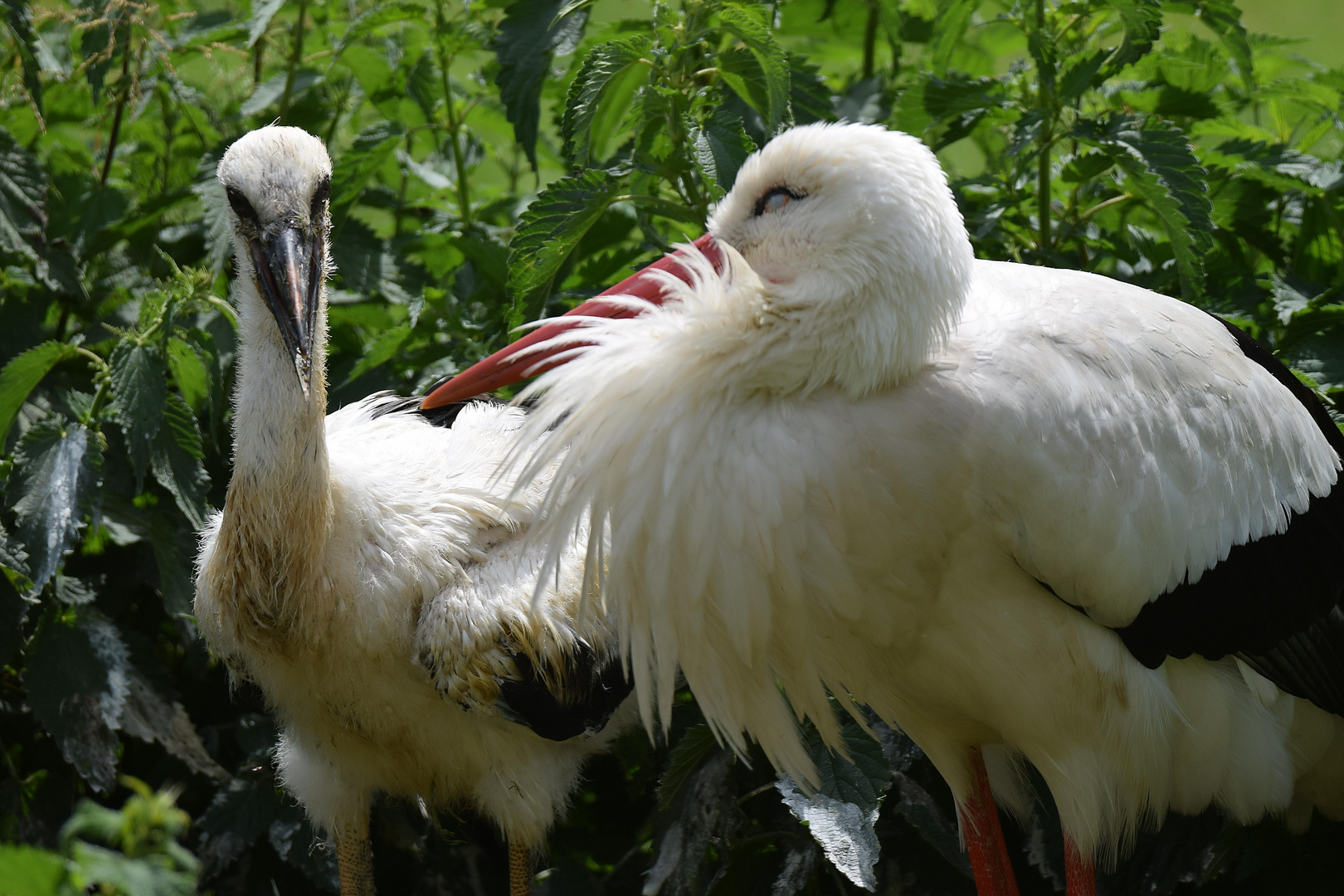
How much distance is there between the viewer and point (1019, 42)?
3787mm

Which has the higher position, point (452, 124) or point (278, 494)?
point (452, 124)

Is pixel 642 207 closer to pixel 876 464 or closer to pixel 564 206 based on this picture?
pixel 564 206

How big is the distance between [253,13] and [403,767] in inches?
76.8

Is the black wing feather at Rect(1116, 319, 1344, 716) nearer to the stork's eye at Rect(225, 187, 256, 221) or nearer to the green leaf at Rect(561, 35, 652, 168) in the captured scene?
the green leaf at Rect(561, 35, 652, 168)

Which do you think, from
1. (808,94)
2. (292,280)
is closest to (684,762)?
(292,280)

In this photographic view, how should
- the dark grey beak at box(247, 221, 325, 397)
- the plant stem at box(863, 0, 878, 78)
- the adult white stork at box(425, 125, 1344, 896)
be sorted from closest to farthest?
the adult white stork at box(425, 125, 1344, 896)
the dark grey beak at box(247, 221, 325, 397)
the plant stem at box(863, 0, 878, 78)

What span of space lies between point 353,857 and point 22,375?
137cm

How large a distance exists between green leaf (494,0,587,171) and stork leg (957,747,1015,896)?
1729 millimetres

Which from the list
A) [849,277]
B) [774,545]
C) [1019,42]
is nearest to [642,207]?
[849,277]

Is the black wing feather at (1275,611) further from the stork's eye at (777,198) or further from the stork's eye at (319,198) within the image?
the stork's eye at (319,198)

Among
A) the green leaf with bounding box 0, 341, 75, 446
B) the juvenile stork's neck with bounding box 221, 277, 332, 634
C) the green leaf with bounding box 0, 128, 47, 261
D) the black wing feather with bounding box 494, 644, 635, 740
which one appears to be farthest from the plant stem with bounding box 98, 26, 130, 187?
the black wing feather with bounding box 494, 644, 635, 740

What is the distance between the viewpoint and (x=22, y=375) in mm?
2844

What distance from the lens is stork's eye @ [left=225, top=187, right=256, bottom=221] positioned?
2.46 meters

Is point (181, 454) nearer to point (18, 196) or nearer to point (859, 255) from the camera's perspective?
point (18, 196)
